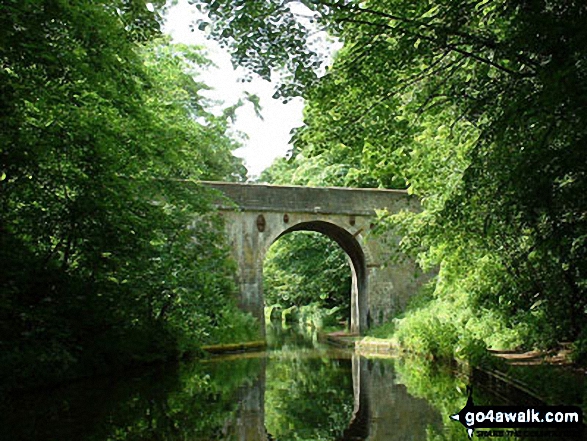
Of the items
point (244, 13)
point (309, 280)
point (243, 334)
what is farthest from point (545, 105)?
point (309, 280)

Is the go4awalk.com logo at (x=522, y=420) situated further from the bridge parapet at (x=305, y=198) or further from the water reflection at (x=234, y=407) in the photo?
the bridge parapet at (x=305, y=198)

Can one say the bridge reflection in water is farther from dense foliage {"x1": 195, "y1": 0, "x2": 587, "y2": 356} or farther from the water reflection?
dense foliage {"x1": 195, "y1": 0, "x2": 587, "y2": 356}

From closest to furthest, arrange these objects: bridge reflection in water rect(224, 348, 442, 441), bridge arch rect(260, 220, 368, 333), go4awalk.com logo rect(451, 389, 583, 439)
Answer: go4awalk.com logo rect(451, 389, 583, 439), bridge reflection in water rect(224, 348, 442, 441), bridge arch rect(260, 220, 368, 333)

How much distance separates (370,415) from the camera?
6.82m

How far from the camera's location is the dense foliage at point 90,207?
237 inches

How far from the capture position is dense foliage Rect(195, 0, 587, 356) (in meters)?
4.87

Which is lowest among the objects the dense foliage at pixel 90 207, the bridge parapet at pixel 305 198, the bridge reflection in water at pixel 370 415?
the bridge reflection in water at pixel 370 415

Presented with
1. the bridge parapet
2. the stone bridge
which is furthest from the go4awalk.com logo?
the bridge parapet

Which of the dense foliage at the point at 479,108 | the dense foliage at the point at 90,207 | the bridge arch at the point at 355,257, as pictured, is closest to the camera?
the dense foliage at the point at 479,108

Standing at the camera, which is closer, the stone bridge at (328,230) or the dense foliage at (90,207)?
the dense foliage at (90,207)

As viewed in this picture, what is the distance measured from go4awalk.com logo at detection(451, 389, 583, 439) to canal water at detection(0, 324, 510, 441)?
222 mm

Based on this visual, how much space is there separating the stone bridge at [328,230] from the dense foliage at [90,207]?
4.51m

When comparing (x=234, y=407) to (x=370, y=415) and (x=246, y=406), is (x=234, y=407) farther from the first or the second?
(x=370, y=415)

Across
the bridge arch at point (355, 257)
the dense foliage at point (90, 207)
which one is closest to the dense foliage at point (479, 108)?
the dense foliage at point (90, 207)
